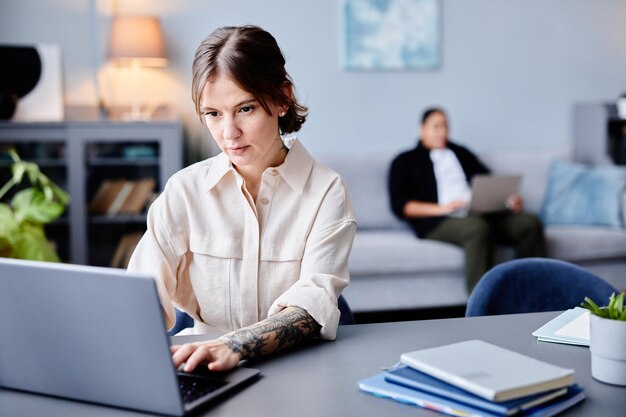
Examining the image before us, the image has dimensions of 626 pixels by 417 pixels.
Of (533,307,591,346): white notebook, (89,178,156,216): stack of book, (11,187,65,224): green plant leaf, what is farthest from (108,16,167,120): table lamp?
(533,307,591,346): white notebook

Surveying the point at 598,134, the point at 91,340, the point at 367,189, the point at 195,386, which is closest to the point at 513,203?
the point at 367,189

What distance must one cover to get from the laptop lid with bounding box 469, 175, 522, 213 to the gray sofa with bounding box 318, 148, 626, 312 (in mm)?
239

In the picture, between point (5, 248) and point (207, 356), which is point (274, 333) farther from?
point (5, 248)

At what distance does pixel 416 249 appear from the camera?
3.62 meters

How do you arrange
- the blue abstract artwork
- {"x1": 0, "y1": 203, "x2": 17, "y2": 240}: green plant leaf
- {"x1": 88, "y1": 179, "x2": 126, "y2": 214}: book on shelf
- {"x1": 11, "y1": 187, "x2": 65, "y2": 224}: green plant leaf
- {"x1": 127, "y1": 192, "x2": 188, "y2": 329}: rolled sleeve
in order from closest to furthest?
{"x1": 127, "y1": 192, "x2": 188, "y2": 329}: rolled sleeve, {"x1": 0, "y1": 203, "x2": 17, "y2": 240}: green plant leaf, {"x1": 11, "y1": 187, "x2": 65, "y2": 224}: green plant leaf, {"x1": 88, "y1": 179, "x2": 126, "y2": 214}: book on shelf, the blue abstract artwork

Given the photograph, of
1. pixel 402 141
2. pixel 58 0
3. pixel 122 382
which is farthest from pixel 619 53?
pixel 122 382

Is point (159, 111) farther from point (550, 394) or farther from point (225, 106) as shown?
point (550, 394)

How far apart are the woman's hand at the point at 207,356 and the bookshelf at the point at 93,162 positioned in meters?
2.99

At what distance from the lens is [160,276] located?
139 centimetres

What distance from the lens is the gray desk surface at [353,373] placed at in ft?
3.08

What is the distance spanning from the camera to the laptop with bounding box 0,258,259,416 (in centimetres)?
87

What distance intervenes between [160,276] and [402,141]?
131 inches

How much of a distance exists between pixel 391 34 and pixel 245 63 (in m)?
3.28

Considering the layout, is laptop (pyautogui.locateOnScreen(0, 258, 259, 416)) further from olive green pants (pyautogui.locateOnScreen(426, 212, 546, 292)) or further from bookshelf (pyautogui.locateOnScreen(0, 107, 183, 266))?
bookshelf (pyautogui.locateOnScreen(0, 107, 183, 266))
